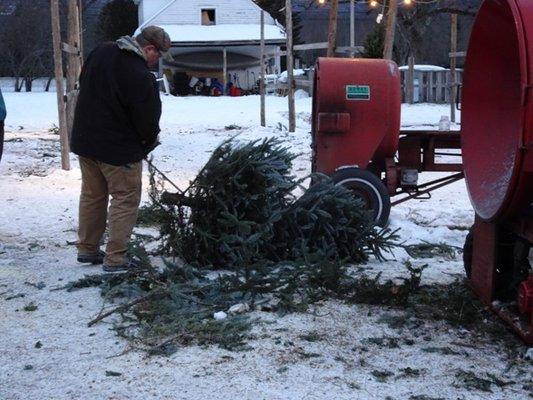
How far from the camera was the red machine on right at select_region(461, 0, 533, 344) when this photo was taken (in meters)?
4.11

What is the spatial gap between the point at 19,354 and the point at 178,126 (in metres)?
17.3

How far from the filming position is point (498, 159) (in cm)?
470

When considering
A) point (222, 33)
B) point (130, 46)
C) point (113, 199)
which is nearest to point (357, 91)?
point (130, 46)

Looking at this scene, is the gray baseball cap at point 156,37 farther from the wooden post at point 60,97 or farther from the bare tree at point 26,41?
the bare tree at point 26,41

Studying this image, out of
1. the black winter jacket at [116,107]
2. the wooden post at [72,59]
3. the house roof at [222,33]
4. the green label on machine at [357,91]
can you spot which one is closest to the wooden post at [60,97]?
the wooden post at [72,59]

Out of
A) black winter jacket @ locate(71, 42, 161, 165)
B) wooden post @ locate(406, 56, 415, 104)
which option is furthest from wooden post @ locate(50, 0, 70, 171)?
wooden post @ locate(406, 56, 415, 104)

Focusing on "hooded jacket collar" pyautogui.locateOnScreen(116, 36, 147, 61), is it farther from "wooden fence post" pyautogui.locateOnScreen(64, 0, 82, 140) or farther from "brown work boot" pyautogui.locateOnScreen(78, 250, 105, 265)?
"wooden fence post" pyautogui.locateOnScreen(64, 0, 82, 140)

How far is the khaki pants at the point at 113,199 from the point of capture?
18.9 feet

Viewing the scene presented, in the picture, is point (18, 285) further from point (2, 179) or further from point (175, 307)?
point (2, 179)

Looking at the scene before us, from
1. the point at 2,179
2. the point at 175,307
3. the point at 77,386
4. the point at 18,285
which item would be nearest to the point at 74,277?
the point at 18,285

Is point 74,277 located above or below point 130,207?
below

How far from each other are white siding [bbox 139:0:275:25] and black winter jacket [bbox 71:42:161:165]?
37.9 metres

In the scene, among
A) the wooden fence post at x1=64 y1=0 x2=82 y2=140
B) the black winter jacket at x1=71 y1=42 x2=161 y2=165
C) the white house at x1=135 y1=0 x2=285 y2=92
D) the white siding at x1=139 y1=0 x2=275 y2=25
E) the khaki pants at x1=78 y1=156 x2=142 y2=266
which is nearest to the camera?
the black winter jacket at x1=71 y1=42 x2=161 y2=165

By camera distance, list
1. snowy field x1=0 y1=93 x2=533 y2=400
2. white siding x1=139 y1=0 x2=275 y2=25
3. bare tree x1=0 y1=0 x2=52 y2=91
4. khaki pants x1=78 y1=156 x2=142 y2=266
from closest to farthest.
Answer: snowy field x1=0 y1=93 x2=533 y2=400 → khaki pants x1=78 y1=156 x2=142 y2=266 → bare tree x1=0 y1=0 x2=52 y2=91 → white siding x1=139 y1=0 x2=275 y2=25
